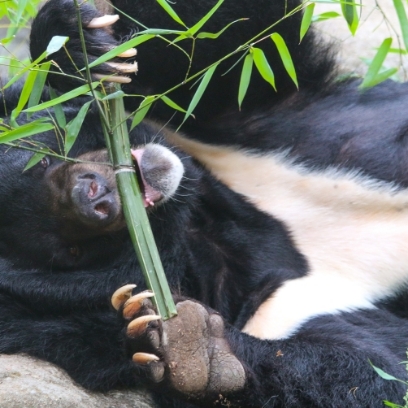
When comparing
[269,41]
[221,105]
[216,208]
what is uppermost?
[269,41]

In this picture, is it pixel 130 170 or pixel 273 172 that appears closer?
pixel 130 170

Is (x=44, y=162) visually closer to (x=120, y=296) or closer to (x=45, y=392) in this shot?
(x=120, y=296)

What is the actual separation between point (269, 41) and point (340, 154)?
0.54 m

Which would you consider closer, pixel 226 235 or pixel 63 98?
pixel 63 98

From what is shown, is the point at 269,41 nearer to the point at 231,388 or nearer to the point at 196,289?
the point at 196,289

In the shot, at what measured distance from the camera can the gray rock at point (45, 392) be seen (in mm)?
2209

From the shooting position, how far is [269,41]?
3.05 m

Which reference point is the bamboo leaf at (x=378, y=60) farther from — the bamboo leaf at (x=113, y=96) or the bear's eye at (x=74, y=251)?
the bear's eye at (x=74, y=251)

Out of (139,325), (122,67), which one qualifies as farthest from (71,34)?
(139,325)

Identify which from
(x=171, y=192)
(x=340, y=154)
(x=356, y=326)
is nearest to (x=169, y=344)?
(x=171, y=192)

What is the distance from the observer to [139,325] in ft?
6.81

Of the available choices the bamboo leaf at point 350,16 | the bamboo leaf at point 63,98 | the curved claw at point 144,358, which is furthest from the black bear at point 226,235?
the bamboo leaf at point 350,16

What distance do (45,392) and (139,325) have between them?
1.41 feet

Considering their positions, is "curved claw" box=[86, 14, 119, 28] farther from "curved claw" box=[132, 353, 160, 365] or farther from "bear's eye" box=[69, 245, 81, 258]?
"curved claw" box=[132, 353, 160, 365]
